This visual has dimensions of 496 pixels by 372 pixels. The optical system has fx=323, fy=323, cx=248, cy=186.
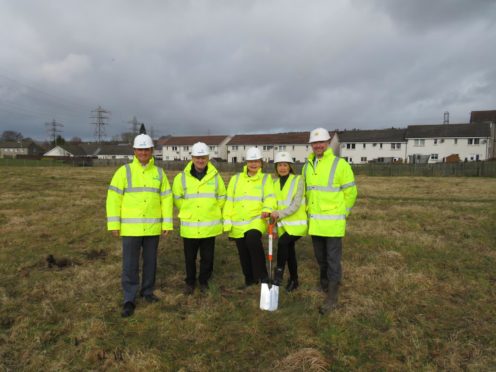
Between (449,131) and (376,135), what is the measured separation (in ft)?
35.0

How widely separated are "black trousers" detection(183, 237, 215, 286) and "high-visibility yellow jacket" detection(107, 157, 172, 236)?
0.55 meters

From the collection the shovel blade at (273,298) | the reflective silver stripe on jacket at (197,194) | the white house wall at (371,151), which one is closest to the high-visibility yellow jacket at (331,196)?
the shovel blade at (273,298)

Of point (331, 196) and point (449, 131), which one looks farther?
point (449, 131)

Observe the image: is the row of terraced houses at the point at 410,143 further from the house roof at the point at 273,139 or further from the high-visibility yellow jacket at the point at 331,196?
the high-visibility yellow jacket at the point at 331,196

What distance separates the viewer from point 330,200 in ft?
14.8

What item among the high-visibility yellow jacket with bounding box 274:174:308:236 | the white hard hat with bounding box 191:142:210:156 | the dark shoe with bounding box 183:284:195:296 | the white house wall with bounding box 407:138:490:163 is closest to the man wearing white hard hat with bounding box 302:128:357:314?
the high-visibility yellow jacket with bounding box 274:174:308:236

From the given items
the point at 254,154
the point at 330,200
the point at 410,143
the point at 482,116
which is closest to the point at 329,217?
the point at 330,200

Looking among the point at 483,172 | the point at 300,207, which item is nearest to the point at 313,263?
the point at 300,207

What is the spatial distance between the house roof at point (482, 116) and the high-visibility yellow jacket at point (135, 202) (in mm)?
70644

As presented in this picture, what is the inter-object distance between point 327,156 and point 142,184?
265 cm

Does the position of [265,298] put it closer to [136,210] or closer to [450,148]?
[136,210]

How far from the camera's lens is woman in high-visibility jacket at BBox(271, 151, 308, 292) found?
4801 millimetres

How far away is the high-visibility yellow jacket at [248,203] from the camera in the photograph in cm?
491

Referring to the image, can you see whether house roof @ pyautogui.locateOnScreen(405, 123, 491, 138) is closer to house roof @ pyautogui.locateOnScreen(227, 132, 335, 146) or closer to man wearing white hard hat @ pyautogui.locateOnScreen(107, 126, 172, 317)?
house roof @ pyautogui.locateOnScreen(227, 132, 335, 146)
